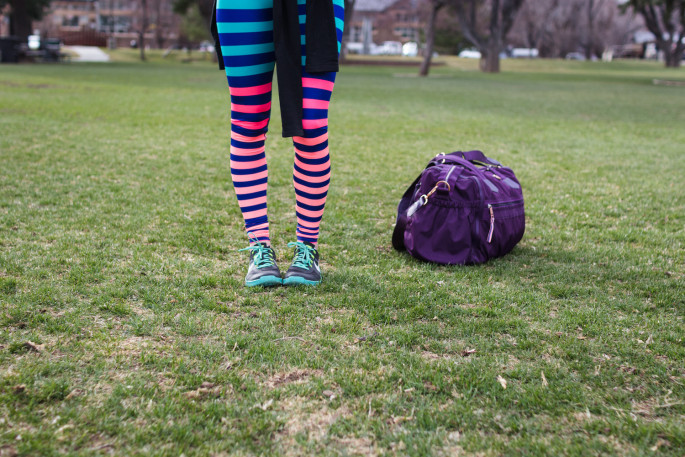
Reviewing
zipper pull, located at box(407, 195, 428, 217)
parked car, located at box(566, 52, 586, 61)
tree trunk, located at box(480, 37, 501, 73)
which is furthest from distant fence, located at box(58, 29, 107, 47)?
zipper pull, located at box(407, 195, 428, 217)

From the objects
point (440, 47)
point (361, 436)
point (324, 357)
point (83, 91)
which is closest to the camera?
point (361, 436)

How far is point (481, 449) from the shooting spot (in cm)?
169

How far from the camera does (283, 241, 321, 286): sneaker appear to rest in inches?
112

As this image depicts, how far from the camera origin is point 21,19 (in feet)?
99.9

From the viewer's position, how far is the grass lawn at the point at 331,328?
176 cm

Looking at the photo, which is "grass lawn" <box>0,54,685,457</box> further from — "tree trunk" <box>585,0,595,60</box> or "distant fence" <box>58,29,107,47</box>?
"tree trunk" <box>585,0,595,60</box>

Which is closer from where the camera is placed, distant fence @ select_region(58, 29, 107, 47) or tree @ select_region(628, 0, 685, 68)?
tree @ select_region(628, 0, 685, 68)

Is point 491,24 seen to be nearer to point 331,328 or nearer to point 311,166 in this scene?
point 311,166

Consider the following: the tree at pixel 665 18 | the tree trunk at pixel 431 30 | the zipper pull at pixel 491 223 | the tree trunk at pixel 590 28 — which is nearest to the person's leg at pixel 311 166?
the zipper pull at pixel 491 223

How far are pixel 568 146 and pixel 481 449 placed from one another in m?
6.64

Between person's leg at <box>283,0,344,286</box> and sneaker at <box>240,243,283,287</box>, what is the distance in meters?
0.06

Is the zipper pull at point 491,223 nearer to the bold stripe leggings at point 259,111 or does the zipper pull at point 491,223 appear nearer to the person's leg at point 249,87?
the bold stripe leggings at point 259,111

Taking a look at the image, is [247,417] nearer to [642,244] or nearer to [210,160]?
[642,244]

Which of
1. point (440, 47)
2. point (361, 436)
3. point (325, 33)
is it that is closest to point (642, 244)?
point (325, 33)
